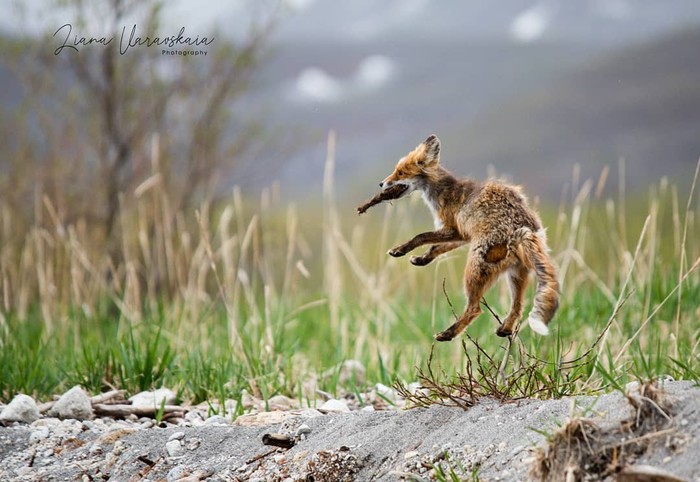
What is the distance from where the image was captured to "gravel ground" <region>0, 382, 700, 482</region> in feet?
7.33

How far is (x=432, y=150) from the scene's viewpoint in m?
2.18

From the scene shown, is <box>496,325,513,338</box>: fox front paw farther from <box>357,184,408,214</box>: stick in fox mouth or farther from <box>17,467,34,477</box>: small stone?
<box>17,467,34,477</box>: small stone

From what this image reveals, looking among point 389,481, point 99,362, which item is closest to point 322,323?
point 99,362

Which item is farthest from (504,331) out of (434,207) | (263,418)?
(263,418)

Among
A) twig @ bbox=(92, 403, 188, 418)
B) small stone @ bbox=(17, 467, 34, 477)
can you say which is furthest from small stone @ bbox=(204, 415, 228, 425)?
small stone @ bbox=(17, 467, 34, 477)

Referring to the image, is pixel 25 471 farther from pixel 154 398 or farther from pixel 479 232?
pixel 479 232

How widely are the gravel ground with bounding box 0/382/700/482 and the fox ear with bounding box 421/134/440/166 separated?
77 centimetres

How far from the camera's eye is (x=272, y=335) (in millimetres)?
4773

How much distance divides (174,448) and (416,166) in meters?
1.53

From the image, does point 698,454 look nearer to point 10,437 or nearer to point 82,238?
point 10,437

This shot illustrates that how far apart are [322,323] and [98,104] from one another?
477cm

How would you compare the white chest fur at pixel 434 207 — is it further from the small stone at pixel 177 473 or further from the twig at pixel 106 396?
the twig at pixel 106 396

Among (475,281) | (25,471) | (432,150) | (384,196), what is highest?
(432,150)

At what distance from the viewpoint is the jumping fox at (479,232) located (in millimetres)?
2051
